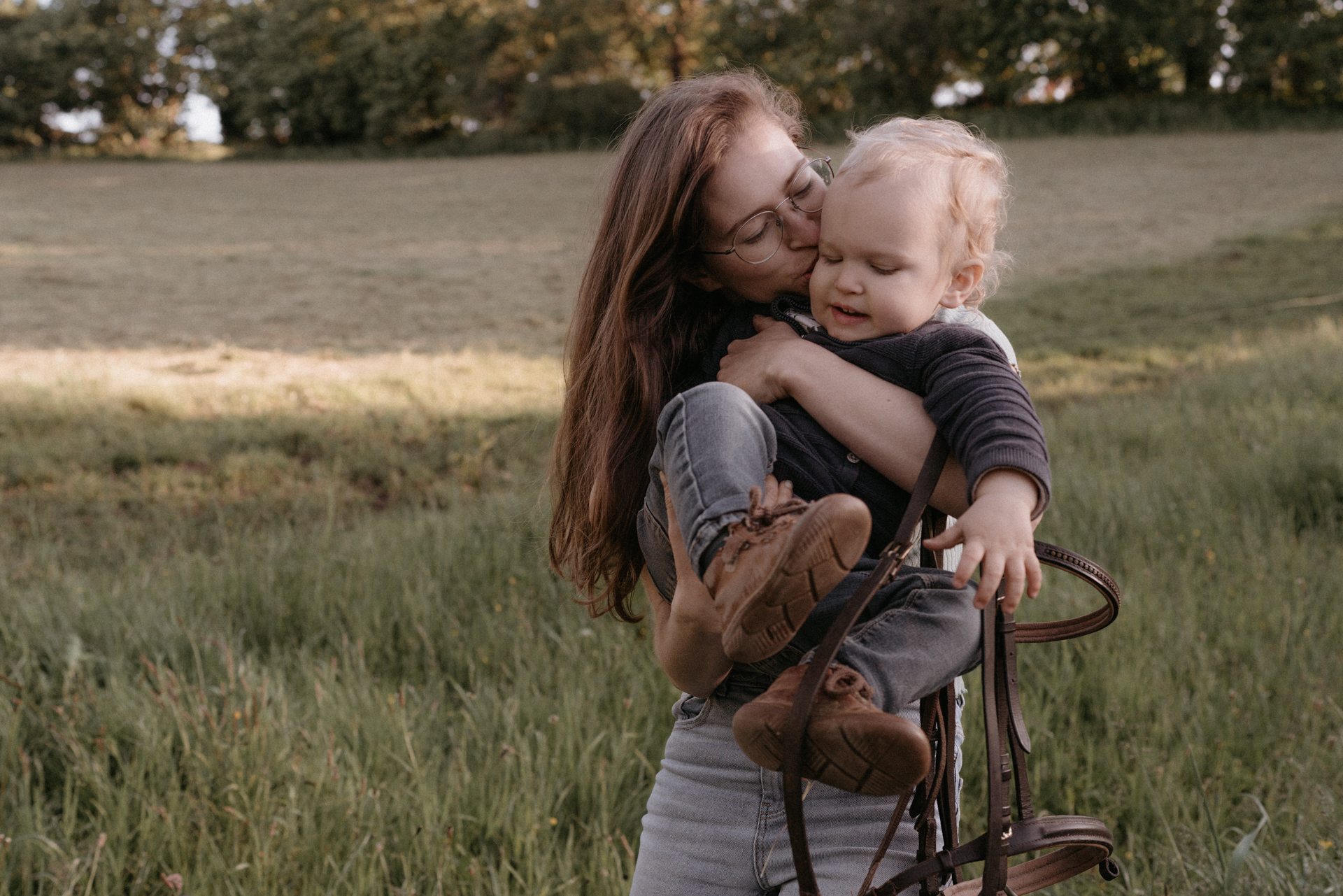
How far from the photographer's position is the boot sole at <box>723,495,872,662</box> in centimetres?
112

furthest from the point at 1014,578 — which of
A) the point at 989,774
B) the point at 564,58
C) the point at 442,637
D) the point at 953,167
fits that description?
the point at 564,58

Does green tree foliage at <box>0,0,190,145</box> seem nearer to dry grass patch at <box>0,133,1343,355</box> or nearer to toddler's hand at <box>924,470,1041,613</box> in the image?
dry grass patch at <box>0,133,1343,355</box>

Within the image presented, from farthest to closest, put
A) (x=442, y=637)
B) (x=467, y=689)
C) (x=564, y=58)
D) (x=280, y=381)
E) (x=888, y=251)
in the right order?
(x=564, y=58) < (x=280, y=381) < (x=442, y=637) < (x=467, y=689) < (x=888, y=251)

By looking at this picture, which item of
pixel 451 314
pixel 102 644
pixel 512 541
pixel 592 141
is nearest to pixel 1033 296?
pixel 451 314

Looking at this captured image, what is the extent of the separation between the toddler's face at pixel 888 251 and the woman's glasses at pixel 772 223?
9 centimetres

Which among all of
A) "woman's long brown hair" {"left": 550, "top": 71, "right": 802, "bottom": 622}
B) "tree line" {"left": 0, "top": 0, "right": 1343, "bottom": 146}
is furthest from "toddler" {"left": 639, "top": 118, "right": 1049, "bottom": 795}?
"tree line" {"left": 0, "top": 0, "right": 1343, "bottom": 146}

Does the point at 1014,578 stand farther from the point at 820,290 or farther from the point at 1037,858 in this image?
the point at 820,290

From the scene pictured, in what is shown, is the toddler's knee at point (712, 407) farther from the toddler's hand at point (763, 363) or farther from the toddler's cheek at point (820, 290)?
the toddler's cheek at point (820, 290)

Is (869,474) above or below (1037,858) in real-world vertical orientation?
above

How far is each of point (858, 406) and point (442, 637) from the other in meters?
2.34

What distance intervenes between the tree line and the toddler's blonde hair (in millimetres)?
34170

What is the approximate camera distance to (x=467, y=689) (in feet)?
10.5

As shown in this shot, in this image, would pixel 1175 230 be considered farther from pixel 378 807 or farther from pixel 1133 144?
pixel 378 807

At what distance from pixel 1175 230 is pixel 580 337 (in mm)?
17273
